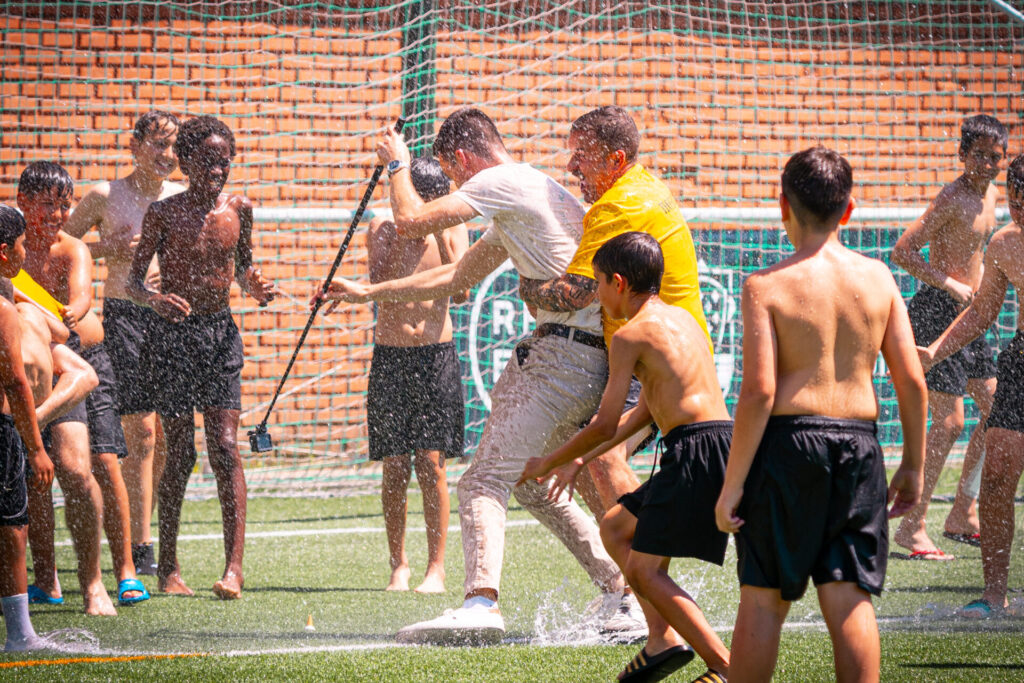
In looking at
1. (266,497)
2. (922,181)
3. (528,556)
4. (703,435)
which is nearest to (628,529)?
(703,435)

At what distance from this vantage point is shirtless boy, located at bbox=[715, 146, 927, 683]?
307 cm

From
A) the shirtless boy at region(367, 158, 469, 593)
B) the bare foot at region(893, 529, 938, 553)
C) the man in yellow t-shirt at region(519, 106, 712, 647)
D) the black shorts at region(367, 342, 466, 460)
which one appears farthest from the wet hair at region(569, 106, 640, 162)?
the bare foot at region(893, 529, 938, 553)

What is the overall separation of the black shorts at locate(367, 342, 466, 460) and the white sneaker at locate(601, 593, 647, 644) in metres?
1.66

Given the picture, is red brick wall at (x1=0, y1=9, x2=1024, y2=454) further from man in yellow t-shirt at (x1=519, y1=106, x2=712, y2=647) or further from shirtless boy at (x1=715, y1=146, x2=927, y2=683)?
shirtless boy at (x1=715, y1=146, x2=927, y2=683)

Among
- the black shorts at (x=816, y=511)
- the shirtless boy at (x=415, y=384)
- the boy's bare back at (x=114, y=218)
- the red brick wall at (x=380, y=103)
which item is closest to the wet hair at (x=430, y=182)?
the shirtless boy at (x=415, y=384)

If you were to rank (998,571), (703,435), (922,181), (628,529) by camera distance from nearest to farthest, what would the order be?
1. (703,435)
2. (628,529)
3. (998,571)
4. (922,181)

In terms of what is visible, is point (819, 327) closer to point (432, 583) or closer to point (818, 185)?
point (818, 185)

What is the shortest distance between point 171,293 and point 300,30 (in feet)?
16.8

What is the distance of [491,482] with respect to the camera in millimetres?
4520

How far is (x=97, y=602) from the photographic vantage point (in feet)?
17.5

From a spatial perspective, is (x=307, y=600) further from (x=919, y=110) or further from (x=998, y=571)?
(x=919, y=110)

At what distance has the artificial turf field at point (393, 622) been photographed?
4.08 m

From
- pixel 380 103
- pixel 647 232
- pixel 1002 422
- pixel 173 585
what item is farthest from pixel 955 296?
pixel 380 103

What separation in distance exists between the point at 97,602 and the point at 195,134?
6.92 feet
